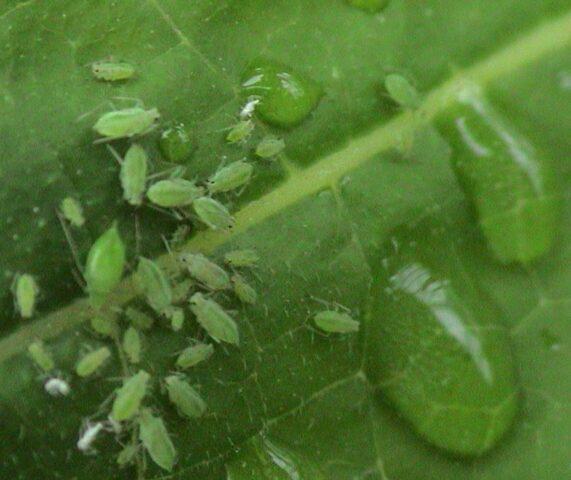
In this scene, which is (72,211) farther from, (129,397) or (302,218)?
(302,218)

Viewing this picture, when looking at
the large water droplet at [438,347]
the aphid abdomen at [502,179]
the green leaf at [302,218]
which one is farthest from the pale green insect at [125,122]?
the aphid abdomen at [502,179]

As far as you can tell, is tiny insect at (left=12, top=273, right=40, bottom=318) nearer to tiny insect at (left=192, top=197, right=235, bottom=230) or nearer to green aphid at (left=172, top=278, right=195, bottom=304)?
green aphid at (left=172, top=278, right=195, bottom=304)

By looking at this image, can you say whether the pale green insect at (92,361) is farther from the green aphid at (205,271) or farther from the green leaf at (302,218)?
the green aphid at (205,271)

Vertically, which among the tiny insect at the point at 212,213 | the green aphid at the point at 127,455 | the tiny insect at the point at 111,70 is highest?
the tiny insect at the point at 111,70

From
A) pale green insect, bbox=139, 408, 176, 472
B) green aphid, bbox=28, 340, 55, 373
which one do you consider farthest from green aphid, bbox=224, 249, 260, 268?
green aphid, bbox=28, 340, 55, 373

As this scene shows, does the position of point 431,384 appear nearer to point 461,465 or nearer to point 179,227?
point 461,465

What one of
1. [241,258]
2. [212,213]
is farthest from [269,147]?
[241,258]
